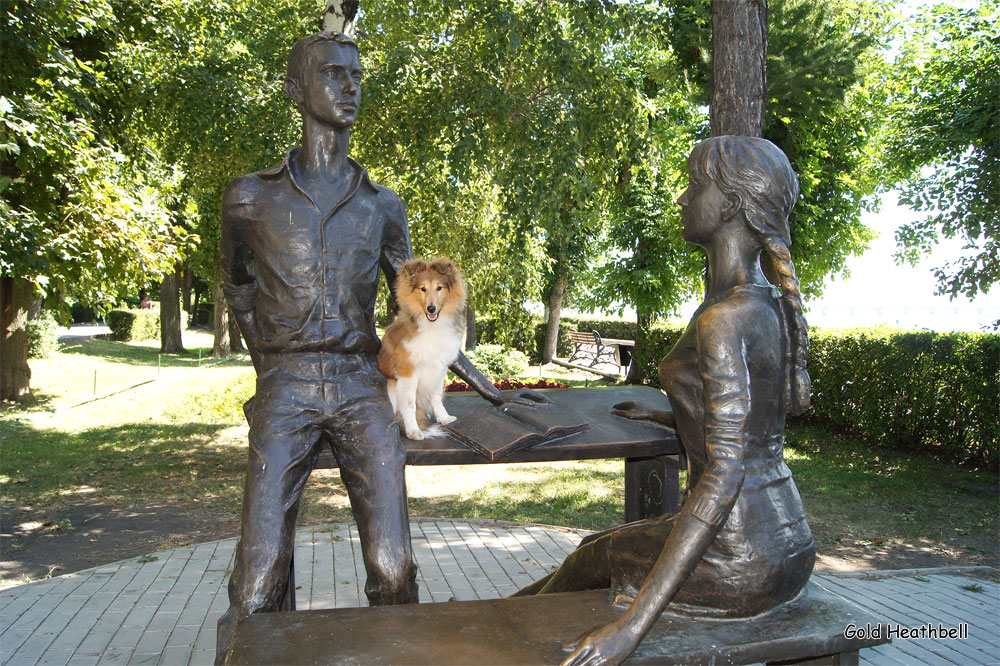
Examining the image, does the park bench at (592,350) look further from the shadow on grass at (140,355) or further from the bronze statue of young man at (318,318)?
the bronze statue of young man at (318,318)

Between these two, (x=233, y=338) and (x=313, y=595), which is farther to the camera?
(x=233, y=338)

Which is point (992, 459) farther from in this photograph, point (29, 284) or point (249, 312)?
point (29, 284)

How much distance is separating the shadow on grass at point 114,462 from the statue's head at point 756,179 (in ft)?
25.6

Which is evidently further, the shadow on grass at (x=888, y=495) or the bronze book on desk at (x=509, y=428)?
the shadow on grass at (x=888, y=495)

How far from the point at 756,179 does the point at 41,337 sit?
934 inches

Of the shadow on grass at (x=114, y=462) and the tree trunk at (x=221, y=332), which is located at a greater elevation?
the tree trunk at (x=221, y=332)

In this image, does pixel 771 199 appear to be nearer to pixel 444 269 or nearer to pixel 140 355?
pixel 444 269

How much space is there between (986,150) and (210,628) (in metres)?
10.1

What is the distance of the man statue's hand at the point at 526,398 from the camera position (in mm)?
4156

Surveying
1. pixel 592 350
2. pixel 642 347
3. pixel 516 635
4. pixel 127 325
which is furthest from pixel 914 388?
pixel 127 325

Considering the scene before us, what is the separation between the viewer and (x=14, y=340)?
14.3 m

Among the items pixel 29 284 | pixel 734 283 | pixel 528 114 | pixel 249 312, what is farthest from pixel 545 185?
pixel 29 284

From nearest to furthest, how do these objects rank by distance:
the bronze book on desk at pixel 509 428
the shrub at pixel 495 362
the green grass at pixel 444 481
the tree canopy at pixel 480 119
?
the bronze book on desk at pixel 509 428
the green grass at pixel 444 481
the tree canopy at pixel 480 119
the shrub at pixel 495 362

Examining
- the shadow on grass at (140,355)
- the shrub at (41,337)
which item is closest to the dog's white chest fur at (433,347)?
the shadow on grass at (140,355)
